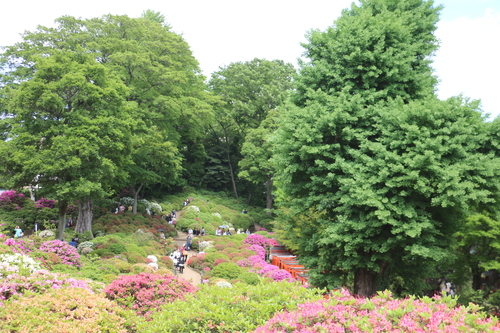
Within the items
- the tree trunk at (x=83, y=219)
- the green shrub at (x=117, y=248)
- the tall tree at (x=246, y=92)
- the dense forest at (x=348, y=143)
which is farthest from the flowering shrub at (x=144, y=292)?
the tall tree at (x=246, y=92)

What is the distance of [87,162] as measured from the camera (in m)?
18.4

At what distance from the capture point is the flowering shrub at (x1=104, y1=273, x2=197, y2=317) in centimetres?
852

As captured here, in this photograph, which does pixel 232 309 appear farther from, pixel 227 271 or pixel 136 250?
pixel 136 250

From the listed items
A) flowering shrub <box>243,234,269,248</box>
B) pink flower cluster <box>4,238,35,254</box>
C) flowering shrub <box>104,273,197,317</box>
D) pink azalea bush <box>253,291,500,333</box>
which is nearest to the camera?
pink azalea bush <box>253,291,500,333</box>

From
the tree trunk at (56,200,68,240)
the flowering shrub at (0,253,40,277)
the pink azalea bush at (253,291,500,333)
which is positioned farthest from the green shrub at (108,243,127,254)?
the pink azalea bush at (253,291,500,333)

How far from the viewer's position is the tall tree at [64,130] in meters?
17.5

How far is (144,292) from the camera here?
8766 mm

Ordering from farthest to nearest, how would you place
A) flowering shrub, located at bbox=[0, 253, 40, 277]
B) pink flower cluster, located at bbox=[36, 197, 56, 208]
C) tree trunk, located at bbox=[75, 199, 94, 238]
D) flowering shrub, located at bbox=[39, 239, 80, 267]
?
1. pink flower cluster, located at bbox=[36, 197, 56, 208]
2. tree trunk, located at bbox=[75, 199, 94, 238]
3. flowering shrub, located at bbox=[39, 239, 80, 267]
4. flowering shrub, located at bbox=[0, 253, 40, 277]

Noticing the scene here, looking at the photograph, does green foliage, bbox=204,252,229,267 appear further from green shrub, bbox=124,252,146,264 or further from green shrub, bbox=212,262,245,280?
green shrub, bbox=124,252,146,264

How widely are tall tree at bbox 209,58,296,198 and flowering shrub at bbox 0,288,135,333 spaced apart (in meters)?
32.7

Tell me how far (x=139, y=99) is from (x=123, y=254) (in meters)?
12.6

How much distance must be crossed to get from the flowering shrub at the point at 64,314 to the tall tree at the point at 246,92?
3274cm

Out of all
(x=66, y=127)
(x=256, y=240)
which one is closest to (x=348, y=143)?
(x=66, y=127)

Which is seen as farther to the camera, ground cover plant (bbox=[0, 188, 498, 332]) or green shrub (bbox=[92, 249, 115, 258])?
green shrub (bbox=[92, 249, 115, 258])
